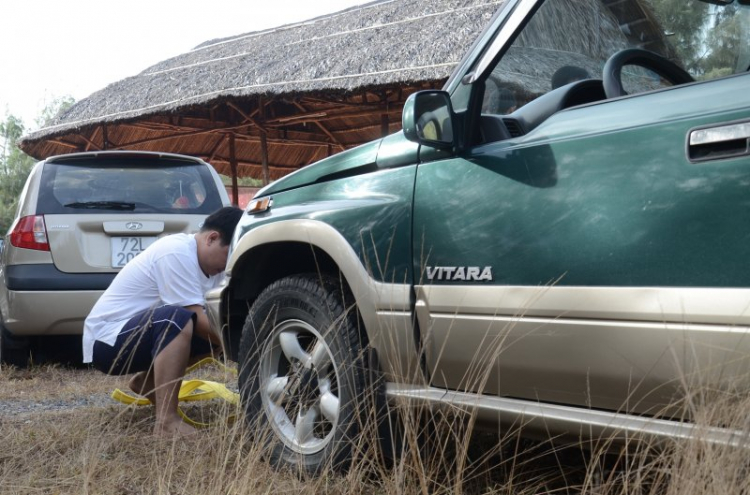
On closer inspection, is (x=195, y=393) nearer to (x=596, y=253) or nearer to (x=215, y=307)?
(x=215, y=307)

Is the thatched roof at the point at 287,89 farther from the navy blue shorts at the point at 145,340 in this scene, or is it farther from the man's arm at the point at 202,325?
the navy blue shorts at the point at 145,340

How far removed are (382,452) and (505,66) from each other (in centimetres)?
138

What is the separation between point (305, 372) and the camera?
132 inches

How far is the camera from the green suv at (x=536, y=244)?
2193mm

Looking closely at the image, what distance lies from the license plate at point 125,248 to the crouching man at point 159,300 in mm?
1975

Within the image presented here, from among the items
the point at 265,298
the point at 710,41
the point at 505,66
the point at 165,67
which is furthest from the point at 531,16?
the point at 165,67

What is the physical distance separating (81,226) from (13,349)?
119 cm

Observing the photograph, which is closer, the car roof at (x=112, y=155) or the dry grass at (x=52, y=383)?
the dry grass at (x=52, y=383)

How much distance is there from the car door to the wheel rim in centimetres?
56

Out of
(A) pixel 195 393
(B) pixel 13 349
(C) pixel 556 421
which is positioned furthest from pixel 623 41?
(B) pixel 13 349

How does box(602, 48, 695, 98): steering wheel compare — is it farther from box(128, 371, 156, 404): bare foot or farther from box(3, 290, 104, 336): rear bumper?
box(3, 290, 104, 336): rear bumper

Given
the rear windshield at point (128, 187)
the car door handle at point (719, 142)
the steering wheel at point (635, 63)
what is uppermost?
the steering wheel at point (635, 63)

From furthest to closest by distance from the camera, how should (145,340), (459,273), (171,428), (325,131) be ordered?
1. (325,131)
2. (145,340)
3. (171,428)
4. (459,273)

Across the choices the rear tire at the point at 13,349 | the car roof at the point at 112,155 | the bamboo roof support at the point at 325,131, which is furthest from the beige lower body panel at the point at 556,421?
the bamboo roof support at the point at 325,131
